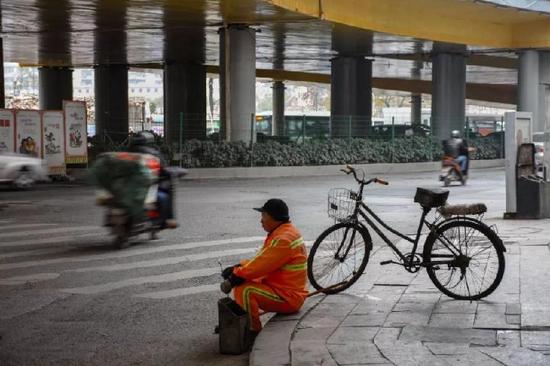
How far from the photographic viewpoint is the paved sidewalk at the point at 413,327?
577 centimetres

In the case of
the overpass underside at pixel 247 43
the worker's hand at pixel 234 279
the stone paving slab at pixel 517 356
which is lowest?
the stone paving slab at pixel 517 356

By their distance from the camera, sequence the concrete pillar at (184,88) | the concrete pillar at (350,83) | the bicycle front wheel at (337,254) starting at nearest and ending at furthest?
the bicycle front wheel at (337,254) < the concrete pillar at (350,83) < the concrete pillar at (184,88)

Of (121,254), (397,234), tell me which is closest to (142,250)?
(121,254)

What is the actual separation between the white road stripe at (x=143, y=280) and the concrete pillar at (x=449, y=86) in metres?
30.9

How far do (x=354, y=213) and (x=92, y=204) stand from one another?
10577 millimetres

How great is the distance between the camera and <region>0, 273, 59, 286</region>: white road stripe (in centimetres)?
915

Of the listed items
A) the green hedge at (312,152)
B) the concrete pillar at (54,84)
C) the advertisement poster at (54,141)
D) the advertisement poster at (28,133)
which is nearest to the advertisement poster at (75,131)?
the advertisement poster at (54,141)

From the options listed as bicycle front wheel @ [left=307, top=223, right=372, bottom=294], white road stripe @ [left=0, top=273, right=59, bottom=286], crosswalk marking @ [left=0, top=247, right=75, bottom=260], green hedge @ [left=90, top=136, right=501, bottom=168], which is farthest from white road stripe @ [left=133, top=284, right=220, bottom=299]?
green hedge @ [left=90, top=136, right=501, bottom=168]

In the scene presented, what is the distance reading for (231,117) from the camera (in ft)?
92.7

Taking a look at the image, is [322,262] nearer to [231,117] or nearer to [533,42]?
[231,117]

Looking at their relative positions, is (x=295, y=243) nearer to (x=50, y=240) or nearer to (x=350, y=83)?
(x=50, y=240)

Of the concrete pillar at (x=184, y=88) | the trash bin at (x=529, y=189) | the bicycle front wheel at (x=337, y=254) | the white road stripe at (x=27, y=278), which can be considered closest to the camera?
the bicycle front wheel at (x=337, y=254)

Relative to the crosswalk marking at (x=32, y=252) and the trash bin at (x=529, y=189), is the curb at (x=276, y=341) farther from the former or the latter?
the trash bin at (x=529, y=189)

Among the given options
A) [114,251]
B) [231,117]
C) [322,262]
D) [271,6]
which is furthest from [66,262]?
[231,117]
